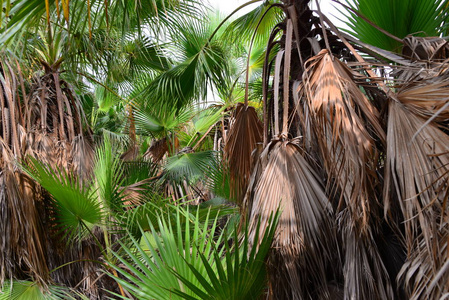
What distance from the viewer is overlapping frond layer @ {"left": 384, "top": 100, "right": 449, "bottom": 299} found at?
192 centimetres

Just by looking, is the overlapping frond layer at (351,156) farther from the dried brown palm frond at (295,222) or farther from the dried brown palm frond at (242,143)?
the dried brown palm frond at (242,143)

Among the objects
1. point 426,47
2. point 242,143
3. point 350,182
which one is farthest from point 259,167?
point 426,47

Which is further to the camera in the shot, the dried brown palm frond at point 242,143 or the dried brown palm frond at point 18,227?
the dried brown palm frond at point 18,227

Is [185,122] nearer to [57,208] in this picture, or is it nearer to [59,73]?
[59,73]

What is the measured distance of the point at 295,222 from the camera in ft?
8.18

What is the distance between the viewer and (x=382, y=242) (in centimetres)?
282

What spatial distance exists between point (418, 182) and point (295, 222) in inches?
26.4

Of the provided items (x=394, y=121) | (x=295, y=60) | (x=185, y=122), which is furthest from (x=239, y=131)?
(x=185, y=122)

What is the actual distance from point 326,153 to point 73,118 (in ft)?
11.8

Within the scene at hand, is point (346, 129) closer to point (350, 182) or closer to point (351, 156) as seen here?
point (351, 156)

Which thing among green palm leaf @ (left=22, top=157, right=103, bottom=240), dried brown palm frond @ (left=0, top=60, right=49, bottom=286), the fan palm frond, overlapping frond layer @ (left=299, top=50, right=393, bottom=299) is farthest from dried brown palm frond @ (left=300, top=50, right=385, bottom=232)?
dried brown palm frond @ (left=0, top=60, right=49, bottom=286)

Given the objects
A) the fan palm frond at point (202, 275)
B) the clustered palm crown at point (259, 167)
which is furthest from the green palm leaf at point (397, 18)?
the fan palm frond at point (202, 275)

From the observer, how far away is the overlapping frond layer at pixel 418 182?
1.92m

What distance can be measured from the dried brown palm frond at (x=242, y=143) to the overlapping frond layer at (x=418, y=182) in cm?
142
